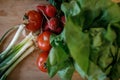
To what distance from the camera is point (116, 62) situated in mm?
795

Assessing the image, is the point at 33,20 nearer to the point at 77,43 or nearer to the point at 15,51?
the point at 15,51

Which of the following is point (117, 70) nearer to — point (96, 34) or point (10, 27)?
point (96, 34)

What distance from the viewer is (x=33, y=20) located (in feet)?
3.21

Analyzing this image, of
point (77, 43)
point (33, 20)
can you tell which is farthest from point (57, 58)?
point (33, 20)

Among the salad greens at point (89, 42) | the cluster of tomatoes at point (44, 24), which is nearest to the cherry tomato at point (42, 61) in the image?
the cluster of tomatoes at point (44, 24)

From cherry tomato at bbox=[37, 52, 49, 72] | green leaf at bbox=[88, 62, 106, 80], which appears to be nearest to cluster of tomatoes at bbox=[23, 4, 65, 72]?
cherry tomato at bbox=[37, 52, 49, 72]

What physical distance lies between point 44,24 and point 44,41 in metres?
0.10

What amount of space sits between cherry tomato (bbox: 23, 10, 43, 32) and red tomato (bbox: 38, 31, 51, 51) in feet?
0.19

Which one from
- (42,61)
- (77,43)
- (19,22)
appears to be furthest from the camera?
(19,22)

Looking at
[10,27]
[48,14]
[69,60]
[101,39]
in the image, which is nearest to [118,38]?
[101,39]

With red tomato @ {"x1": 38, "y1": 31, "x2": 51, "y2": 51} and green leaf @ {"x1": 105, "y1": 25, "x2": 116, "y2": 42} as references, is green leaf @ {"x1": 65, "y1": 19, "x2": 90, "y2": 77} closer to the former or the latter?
green leaf @ {"x1": 105, "y1": 25, "x2": 116, "y2": 42}

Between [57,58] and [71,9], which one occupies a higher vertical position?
[71,9]

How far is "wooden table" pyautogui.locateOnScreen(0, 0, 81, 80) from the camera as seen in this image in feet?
3.18

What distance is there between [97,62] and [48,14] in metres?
0.32
